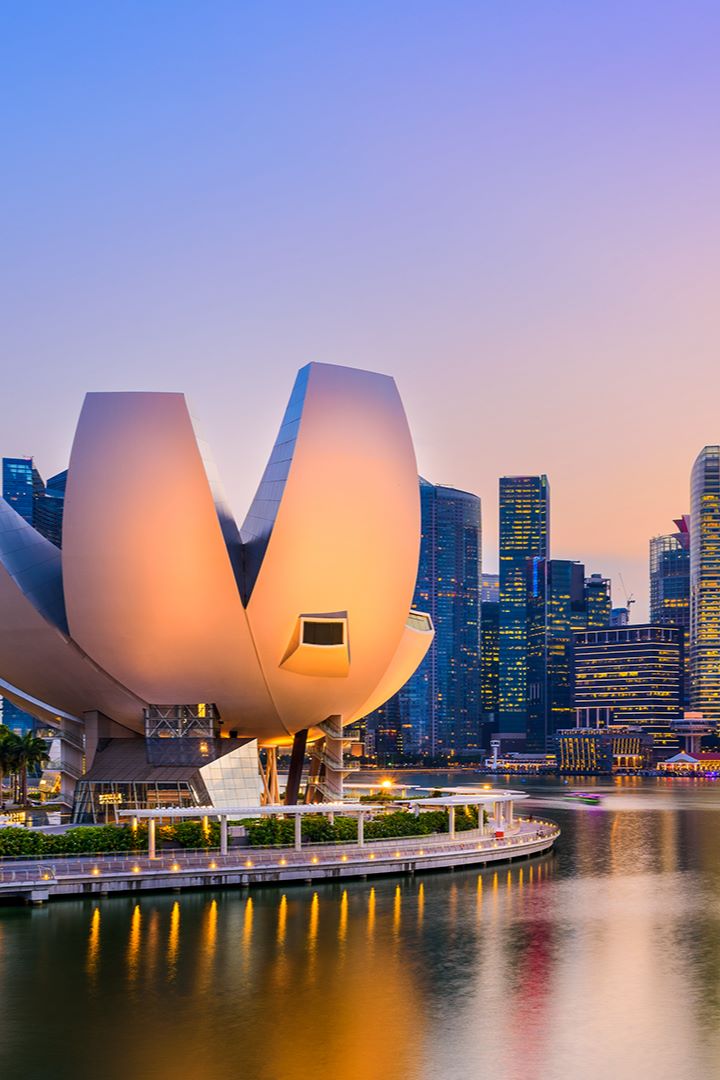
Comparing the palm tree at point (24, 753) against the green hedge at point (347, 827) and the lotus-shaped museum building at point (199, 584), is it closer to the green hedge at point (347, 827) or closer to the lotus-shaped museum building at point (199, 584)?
the lotus-shaped museum building at point (199, 584)

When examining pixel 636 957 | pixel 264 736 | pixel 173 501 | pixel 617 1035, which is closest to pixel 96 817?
pixel 264 736

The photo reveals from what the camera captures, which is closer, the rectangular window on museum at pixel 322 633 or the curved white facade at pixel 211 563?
the curved white facade at pixel 211 563

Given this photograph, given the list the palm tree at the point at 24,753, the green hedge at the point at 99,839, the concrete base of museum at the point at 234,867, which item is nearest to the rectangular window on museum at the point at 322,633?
the concrete base of museum at the point at 234,867

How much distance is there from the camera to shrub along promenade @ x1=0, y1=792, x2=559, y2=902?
45062 mm

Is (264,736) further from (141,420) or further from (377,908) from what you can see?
(377,908)

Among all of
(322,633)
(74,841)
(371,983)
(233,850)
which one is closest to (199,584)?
(322,633)

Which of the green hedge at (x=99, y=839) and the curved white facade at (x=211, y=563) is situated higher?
the curved white facade at (x=211, y=563)

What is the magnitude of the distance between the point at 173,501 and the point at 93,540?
12.4 feet

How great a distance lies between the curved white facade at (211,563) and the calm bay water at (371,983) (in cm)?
1388

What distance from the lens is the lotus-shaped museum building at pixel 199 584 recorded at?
55688 millimetres

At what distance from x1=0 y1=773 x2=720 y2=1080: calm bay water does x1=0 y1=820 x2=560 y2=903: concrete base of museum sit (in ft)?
2.78

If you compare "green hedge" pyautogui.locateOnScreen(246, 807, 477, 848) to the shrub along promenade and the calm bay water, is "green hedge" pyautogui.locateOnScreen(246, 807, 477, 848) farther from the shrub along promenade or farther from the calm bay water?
the calm bay water

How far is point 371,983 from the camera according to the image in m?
33.0

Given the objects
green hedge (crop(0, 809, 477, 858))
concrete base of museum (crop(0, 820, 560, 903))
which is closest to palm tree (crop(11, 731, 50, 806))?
green hedge (crop(0, 809, 477, 858))
